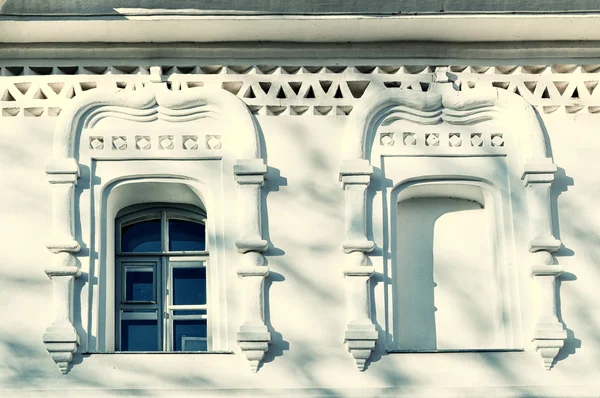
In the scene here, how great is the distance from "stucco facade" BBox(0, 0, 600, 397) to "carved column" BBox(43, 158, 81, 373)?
2 cm

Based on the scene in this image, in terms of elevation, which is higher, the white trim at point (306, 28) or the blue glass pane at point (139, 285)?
the white trim at point (306, 28)

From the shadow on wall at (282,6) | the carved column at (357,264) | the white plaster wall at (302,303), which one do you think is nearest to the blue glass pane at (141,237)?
the white plaster wall at (302,303)

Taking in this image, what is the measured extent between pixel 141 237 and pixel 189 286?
55cm

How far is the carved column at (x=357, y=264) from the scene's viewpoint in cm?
1620

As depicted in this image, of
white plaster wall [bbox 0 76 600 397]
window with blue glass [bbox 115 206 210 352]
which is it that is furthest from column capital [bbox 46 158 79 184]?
window with blue glass [bbox 115 206 210 352]

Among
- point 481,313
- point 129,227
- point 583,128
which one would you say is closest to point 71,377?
point 129,227

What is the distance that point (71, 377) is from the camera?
16.1 meters

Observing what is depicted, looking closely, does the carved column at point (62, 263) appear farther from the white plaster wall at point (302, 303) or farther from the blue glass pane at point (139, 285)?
the blue glass pane at point (139, 285)

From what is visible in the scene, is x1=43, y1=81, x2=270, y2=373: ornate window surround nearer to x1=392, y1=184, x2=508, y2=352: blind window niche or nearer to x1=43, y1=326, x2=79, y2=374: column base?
x1=43, y1=326, x2=79, y2=374: column base

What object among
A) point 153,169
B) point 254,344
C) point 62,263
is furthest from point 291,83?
point 62,263

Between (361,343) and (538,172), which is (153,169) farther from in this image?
(538,172)

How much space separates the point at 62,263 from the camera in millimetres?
16406

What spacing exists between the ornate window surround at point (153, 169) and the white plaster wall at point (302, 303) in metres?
0.12

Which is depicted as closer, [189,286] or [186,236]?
[189,286]
